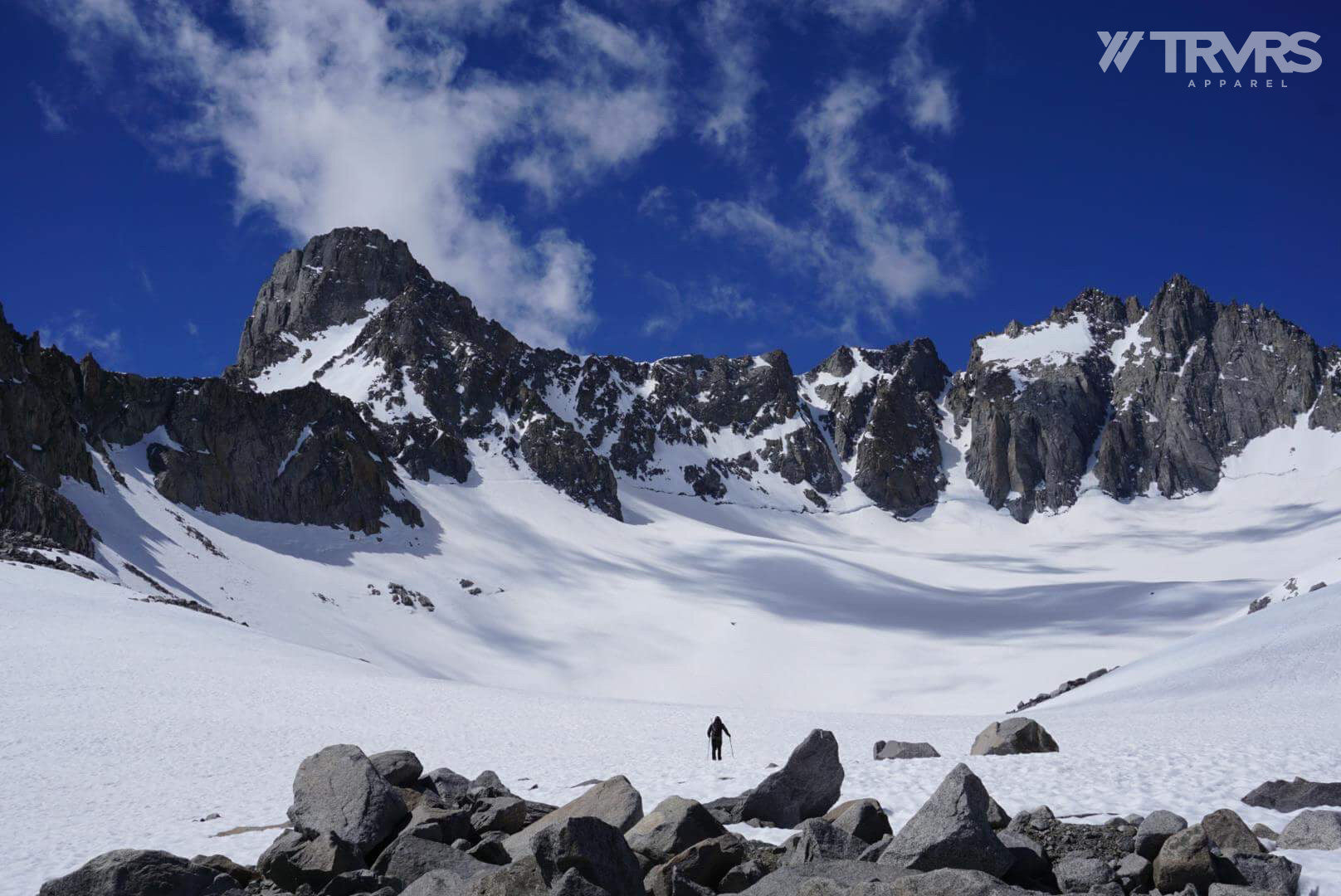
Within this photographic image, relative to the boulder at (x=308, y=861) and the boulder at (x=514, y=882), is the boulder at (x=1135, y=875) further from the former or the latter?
the boulder at (x=308, y=861)

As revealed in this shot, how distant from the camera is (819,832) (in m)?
8.68

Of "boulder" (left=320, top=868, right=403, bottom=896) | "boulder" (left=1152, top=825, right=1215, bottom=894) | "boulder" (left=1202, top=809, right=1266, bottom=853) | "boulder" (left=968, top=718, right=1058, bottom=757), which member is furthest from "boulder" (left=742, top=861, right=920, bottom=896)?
"boulder" (left=968, top=718, right=1058, bottom=757)

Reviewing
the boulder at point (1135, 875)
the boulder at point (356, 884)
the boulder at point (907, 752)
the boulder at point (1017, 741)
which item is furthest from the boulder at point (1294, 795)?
the boulder at point (356, 884)

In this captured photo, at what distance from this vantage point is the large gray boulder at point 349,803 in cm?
976

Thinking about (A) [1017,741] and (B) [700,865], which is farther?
(A) [1017,741]

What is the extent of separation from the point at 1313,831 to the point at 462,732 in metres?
18.4

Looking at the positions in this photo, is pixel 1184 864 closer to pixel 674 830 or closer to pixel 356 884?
pixel 674 830

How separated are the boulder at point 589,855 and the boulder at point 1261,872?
515 centimetres

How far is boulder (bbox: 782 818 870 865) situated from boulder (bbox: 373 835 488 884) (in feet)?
10.2

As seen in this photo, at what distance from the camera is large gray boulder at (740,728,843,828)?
1112 centimetres

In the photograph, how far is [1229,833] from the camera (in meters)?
8.60

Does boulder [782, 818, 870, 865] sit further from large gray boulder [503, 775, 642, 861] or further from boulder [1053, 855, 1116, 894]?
large gray boulder [503, 775, 642, 861]

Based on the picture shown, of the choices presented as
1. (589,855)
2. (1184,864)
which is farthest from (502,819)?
(1184,864)

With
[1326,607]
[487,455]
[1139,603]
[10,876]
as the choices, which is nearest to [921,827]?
[10,876]
